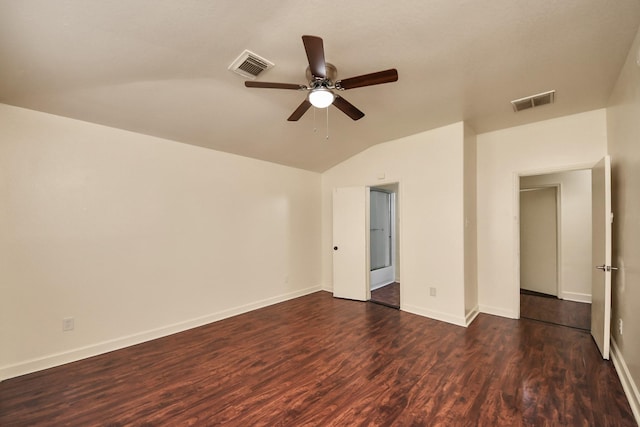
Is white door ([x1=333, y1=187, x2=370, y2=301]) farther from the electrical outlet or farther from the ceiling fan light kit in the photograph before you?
the electrical outlet

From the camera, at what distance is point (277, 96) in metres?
2.77

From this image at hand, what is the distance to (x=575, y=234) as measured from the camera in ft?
14.7

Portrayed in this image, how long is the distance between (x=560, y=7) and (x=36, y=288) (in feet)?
15.8

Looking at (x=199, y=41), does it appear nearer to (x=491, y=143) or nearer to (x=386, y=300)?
(x=491, y=143)

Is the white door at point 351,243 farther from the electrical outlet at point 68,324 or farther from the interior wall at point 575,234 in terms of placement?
the electrical outlet at point 68,324

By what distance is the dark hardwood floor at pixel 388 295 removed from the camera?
14.7 ft

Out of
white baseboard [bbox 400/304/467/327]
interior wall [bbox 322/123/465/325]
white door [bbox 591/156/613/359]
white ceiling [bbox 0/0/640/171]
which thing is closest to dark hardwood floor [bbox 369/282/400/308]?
white baseboard [bbox 400/304/467/327]

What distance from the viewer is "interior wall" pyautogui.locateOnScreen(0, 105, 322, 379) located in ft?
8.05

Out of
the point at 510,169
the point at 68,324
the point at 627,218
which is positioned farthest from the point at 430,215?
the point at 68,324

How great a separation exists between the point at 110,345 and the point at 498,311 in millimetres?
4993

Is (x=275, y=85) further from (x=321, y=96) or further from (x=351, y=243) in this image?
(x=351, y=243)

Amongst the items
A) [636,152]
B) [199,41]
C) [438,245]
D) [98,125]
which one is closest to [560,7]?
[636,152]

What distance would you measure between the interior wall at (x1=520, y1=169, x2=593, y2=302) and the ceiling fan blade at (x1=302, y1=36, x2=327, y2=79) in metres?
4.94

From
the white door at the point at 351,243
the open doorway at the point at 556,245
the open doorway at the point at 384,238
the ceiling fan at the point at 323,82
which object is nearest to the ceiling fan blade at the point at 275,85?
the ceiling fan at the point at 323,82
